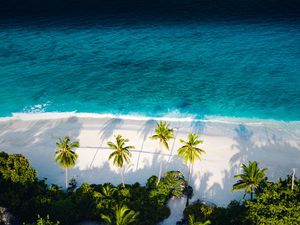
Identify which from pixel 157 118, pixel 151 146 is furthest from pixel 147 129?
pixel 151 146

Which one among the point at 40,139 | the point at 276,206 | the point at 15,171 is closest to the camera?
the point at 276,206

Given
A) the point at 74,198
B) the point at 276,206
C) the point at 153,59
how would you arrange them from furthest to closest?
the point at 153,59 → the point at 74,198 → the point at 276,206

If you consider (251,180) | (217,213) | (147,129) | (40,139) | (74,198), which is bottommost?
(74,198)

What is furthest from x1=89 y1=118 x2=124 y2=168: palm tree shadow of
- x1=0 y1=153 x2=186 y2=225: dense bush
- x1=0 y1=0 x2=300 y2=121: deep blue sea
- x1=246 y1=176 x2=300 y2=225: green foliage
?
x1=246 y1=176 x2=300 y2=225: green foliage

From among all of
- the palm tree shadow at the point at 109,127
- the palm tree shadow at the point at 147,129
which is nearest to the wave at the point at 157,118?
the palm tree shadow at the point at 147,129

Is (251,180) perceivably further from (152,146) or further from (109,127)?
(109,127)

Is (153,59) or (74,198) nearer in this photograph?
(74,198)
